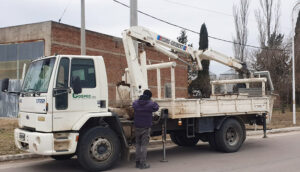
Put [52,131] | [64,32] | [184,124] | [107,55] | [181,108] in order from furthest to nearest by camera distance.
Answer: [107,55] → [64,32] → [184,124] → [181,108] → [52,131]

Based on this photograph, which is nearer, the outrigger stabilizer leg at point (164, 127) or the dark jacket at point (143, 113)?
the dark jacket at point (143, 113)

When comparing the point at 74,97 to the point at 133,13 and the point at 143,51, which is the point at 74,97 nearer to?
the point at 143,51

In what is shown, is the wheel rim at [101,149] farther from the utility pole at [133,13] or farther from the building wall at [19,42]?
the building wall at [19,42]

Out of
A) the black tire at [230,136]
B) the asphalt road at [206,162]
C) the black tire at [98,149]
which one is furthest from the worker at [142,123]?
the black tire at [230,136]

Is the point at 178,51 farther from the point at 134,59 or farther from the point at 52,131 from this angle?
the point at 52,131

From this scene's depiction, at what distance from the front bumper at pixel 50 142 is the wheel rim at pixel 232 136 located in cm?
473

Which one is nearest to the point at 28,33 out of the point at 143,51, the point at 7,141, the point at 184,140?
the point at 7,141

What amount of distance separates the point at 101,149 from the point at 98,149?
73 millimetres

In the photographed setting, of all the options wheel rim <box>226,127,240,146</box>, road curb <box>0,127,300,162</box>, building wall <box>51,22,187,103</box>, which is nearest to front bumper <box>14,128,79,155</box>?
road curb <box>0,127,300,162</box>

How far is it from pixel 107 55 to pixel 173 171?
14.4 meters

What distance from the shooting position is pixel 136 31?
902 cm

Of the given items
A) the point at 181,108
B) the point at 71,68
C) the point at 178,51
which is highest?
the point at 178,51

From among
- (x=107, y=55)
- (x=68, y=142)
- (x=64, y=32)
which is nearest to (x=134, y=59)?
(x=68, y=142)

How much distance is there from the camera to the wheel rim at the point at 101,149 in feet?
23.4
